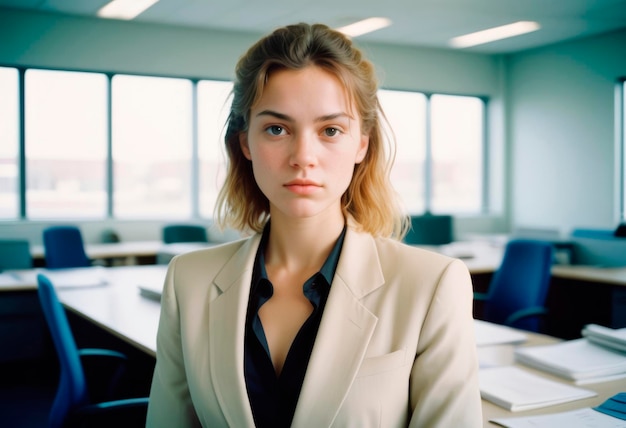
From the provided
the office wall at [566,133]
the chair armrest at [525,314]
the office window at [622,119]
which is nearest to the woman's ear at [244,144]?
the chair armrest at [525,314]

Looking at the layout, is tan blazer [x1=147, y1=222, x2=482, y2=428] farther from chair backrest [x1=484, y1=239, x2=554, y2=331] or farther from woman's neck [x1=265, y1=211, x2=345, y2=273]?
chair backrest [x1=484, y1=239, x2=554, y2=331]

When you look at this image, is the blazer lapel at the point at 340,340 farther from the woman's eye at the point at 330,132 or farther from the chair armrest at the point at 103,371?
the chair armrest at the point at 103,371

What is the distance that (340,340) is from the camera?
134 centimetres

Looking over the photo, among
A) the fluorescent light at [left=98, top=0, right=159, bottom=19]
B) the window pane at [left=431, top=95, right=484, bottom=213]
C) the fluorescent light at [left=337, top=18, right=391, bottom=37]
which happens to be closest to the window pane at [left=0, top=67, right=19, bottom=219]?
the fluorescent light at [left=98, top=0, right=159, bottom=19]

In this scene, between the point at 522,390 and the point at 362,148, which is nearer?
the point at 362,148

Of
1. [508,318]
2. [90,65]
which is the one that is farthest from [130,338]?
[90,65]

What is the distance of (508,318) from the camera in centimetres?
367

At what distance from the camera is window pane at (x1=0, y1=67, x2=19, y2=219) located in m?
7.27

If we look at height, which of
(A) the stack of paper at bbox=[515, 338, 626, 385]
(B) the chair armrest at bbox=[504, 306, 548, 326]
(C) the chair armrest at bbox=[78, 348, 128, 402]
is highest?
(A) the stack of paper at bbox=[515, 338, 626, 385]

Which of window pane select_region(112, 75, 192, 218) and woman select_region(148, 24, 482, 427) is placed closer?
woman select_region(148, 24, 482, 427)

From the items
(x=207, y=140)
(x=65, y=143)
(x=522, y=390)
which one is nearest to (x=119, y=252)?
(x=65, y=143)

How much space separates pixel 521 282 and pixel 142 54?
5576mm

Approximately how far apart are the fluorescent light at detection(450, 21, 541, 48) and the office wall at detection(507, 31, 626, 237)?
3.29 feet

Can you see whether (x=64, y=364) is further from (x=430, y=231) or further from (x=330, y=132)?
(x=430, y=231)
